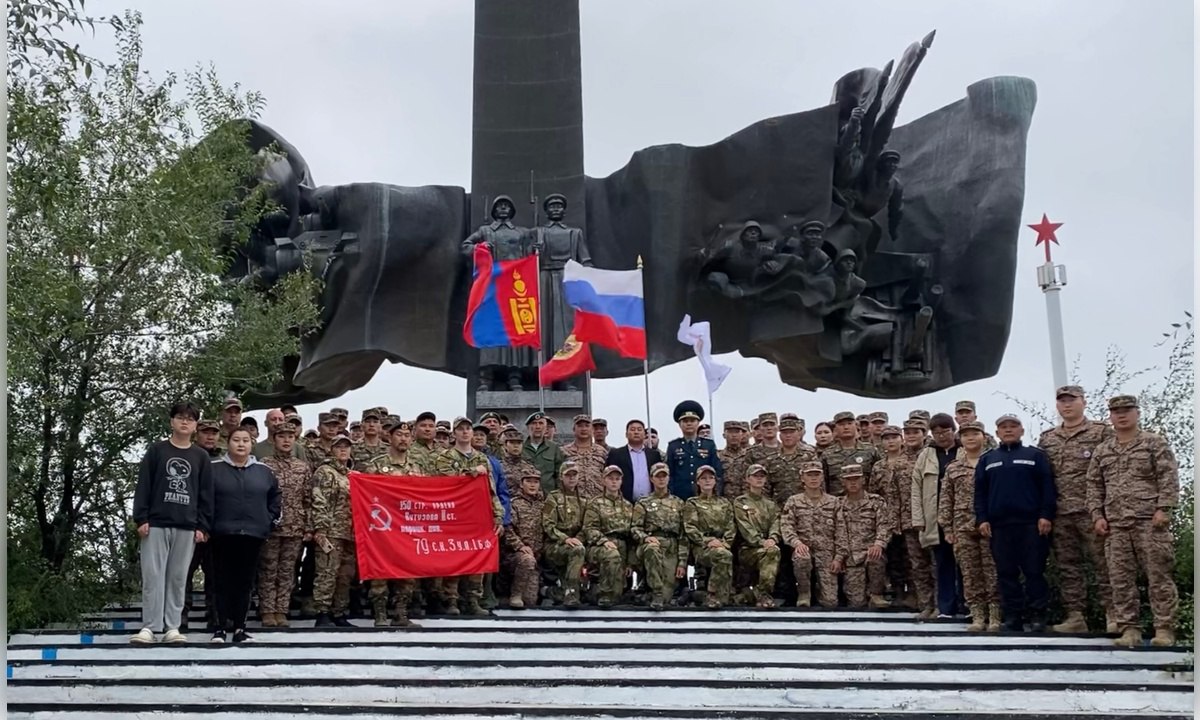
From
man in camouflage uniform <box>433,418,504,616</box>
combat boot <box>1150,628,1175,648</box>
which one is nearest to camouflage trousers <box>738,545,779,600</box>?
man in camouflage uniform <box>433,418,504,616</box>

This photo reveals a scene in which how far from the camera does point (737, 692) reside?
8.54 m

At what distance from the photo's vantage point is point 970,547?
10.2 m

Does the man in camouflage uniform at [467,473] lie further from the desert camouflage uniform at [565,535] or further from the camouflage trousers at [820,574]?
the camouflage trousers at [820,574]

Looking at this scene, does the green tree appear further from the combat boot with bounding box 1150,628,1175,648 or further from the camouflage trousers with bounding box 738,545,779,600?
the combat boot with bounding box 1150,628,1175,648

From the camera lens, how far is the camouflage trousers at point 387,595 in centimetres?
1049

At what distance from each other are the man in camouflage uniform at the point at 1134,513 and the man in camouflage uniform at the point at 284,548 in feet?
18.4

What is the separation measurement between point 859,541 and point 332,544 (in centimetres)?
412

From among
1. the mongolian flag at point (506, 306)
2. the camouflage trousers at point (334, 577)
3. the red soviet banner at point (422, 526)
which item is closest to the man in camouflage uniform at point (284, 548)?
the camouflage trousers at point (334, 577)

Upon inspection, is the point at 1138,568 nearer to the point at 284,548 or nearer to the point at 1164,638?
the point at 1164,638

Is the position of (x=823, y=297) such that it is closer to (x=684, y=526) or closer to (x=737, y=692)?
(x=684, y=526)

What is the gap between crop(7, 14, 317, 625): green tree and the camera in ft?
35.3

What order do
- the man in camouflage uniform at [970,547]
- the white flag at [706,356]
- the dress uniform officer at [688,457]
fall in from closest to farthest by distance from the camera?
the man in camouflage uniform at [970,547] < the dress uniform officer at [688,457] < the white flag at [706,356]

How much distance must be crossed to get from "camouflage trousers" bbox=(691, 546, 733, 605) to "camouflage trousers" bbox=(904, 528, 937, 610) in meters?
1.42

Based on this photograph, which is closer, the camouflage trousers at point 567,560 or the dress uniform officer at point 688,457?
the camouflage trousers at point 567,560
